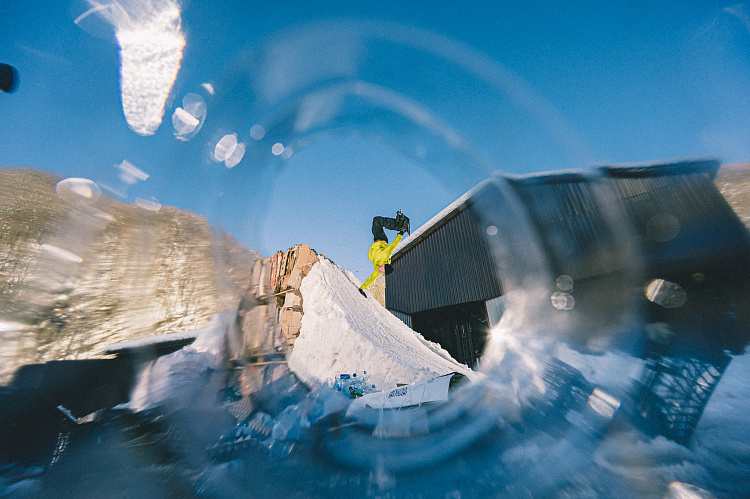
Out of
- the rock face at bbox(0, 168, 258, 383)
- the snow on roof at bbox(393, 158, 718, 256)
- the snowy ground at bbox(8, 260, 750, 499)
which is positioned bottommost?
the snowy ground at bbox(8, 260, 750, 499)

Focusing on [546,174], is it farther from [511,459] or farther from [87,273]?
[87,273]

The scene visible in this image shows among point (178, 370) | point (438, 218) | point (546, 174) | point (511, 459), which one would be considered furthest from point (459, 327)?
point (178, 370)

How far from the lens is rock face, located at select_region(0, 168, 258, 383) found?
191 cm

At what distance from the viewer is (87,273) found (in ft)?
7.20

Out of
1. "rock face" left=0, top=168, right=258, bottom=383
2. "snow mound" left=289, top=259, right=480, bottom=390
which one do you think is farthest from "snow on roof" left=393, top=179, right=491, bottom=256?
"rock face" left=0, top=168, right=258, bottom=383

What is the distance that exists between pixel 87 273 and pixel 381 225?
13.7 ft

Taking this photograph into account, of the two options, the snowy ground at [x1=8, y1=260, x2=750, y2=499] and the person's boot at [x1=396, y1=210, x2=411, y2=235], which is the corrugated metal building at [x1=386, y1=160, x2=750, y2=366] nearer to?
the snowy ground at [x1=8, y1=260, x2=750, y2=499]

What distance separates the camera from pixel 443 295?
9930 mm

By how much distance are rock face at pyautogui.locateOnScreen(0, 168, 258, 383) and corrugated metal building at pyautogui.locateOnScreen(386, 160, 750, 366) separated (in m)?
5.36

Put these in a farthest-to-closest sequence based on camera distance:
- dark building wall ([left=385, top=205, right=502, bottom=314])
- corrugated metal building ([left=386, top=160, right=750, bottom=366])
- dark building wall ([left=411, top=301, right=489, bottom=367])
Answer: dark building wall ([left=411, top=301, right=489, bottom=367]), dark building wall ([left=385, top=205, right=502, bottom=314]), corrugated metal building ([left=386, top=160, right=750, bottom=366])

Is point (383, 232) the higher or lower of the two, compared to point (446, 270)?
higher

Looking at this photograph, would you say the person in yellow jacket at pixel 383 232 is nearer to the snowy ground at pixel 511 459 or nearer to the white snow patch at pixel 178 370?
the snowy ground at pixel 511 459

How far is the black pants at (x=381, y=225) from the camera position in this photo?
4.89 m

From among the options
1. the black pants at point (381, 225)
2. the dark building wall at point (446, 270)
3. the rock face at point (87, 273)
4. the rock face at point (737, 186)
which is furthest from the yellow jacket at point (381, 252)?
the dark building wall at point (446, 270)
